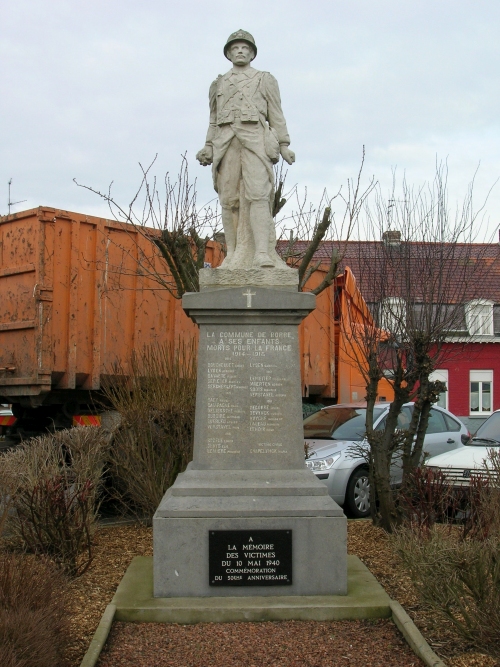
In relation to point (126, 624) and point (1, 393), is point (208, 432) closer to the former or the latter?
point (126, 624)

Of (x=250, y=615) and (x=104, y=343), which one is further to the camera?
(x=104, y=343)

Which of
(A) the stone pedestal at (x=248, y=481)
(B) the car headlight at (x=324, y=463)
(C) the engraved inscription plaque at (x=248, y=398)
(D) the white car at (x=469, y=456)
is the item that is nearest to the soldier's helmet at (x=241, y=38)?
(A) the stone pedestal at (x=248, y=481)

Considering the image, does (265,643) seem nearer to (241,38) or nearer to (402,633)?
(402,633)

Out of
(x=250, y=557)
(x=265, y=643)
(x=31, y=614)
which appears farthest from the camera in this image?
(x=250, y=557)

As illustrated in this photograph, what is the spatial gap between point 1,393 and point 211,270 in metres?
4.61

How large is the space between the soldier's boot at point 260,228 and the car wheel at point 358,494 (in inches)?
173

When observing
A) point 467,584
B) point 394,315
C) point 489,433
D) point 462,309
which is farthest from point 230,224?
point 489,433

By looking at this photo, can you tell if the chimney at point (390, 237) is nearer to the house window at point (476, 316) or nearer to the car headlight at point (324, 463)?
the house window at point (476, 316)

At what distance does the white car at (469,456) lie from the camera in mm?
8742

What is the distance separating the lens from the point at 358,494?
384 inches

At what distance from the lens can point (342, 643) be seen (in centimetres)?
470

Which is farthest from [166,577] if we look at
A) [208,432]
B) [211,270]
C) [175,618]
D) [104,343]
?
[104,343]

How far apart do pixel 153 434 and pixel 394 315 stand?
300 centimetres

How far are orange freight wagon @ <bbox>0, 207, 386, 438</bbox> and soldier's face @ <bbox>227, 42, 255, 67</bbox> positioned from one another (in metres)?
3.97
